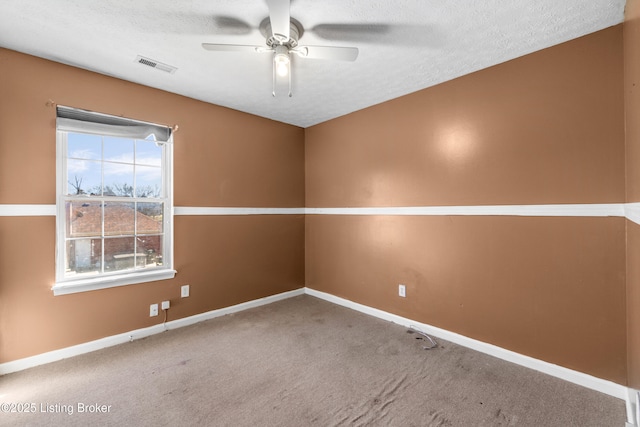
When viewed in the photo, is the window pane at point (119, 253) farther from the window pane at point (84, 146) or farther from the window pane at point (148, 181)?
the window pane at point (84, 146)

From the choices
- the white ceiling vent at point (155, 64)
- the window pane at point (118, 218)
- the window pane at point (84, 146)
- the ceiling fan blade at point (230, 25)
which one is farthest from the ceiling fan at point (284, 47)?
the window pane at point (118, 218)

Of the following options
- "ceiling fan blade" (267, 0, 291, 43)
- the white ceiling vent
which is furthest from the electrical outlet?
the white ceiling vent

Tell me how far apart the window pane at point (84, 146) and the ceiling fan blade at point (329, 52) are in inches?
81.5

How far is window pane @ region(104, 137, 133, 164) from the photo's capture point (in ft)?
8.87

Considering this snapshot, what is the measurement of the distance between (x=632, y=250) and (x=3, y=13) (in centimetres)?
425

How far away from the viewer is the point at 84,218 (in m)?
2.57

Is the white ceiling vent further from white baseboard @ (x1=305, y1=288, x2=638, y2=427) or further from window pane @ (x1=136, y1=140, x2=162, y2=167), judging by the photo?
white baseboard @ (x1=305, y1=288, x2=638, y2=427)

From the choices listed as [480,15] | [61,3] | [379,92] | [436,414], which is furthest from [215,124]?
[436,414]

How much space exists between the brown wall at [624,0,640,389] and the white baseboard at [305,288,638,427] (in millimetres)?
150

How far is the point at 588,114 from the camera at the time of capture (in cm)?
201

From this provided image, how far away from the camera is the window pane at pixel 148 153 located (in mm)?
2893

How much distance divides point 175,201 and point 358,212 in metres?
2.15

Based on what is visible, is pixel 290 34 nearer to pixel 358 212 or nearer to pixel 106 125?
pixel 106 125

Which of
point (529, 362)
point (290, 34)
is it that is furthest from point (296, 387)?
point (290, 34)
